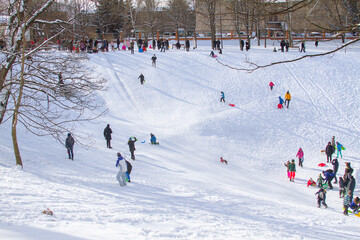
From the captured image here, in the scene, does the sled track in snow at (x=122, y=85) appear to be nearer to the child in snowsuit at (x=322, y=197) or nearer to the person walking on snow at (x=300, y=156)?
the person walking on snow at (x=300, y=156)

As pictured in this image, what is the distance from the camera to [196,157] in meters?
17.6

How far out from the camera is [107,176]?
39.5 feet

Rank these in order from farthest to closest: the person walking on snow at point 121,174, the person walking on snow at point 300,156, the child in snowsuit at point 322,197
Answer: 1. the person walking on snow at point 300,156
2. the child in snowsuit at point 322,197
3. the person walking on snow at point 121,174

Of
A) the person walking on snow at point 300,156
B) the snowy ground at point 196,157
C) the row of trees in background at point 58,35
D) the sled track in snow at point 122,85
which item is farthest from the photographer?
the sled track in snow at point 122,85

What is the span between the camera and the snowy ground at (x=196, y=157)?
7.16 meters

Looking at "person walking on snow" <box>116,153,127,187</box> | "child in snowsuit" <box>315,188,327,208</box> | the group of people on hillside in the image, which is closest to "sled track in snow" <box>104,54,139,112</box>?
the group of people on hillside

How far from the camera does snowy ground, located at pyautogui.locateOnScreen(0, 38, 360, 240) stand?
716cm

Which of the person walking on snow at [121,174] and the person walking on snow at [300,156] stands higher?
the person walking on snow at [121,174]

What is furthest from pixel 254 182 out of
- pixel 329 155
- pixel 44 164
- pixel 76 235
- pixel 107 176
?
pixel 76 235

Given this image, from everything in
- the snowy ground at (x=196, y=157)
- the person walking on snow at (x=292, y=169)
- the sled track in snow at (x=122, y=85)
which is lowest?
the person walking on snow at (x=292, y=169)

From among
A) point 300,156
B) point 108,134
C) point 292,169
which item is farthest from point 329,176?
point 108,134

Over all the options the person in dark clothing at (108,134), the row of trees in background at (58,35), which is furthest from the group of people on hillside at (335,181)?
the person in dark clothing at (108,134)

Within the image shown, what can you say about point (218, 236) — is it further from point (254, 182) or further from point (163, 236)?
point (254, 182)

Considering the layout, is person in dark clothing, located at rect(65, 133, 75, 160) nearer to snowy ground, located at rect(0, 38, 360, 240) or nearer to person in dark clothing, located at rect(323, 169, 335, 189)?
snowy ground, located at rect(0, 38, 360, 240)
